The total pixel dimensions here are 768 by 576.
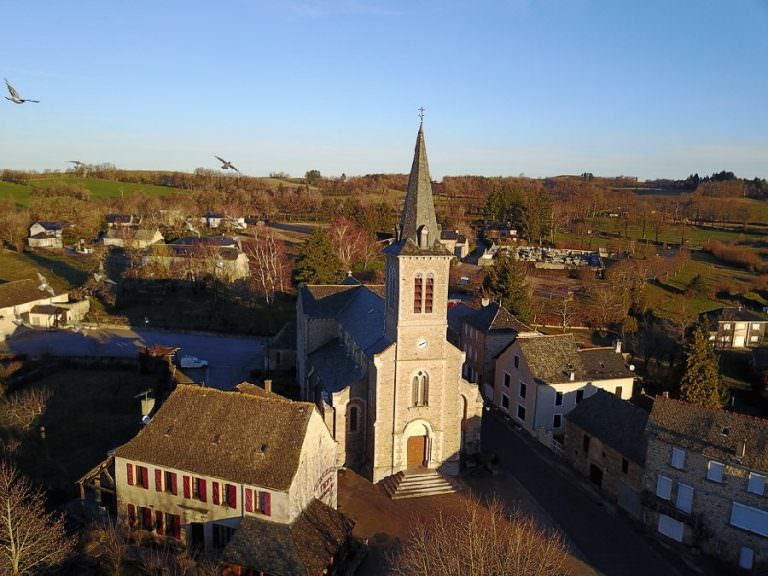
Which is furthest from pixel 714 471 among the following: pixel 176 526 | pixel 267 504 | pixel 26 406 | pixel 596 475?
pixel 26 406

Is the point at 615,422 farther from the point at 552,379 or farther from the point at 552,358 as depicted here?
the point at 552,358

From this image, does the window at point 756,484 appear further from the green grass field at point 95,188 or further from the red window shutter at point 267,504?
the green grass field at point 95,188

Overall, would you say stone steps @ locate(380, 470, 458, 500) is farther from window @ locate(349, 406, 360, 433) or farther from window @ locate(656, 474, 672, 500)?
window @ locate(656, 474, 672, 500)

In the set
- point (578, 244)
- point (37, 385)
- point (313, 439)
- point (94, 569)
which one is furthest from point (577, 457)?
point (578, 244)

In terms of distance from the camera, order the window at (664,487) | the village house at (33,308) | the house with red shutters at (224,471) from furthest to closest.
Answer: the village house at (33,308)
the window at (664,487)
the house with red shutters at (224,471)

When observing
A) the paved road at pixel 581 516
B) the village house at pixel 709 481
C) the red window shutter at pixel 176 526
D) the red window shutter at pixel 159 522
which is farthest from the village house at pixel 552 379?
the red window shutter at pixel 159 522

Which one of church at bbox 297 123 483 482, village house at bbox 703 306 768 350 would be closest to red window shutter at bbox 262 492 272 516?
church at bbox 297 123 483 482
